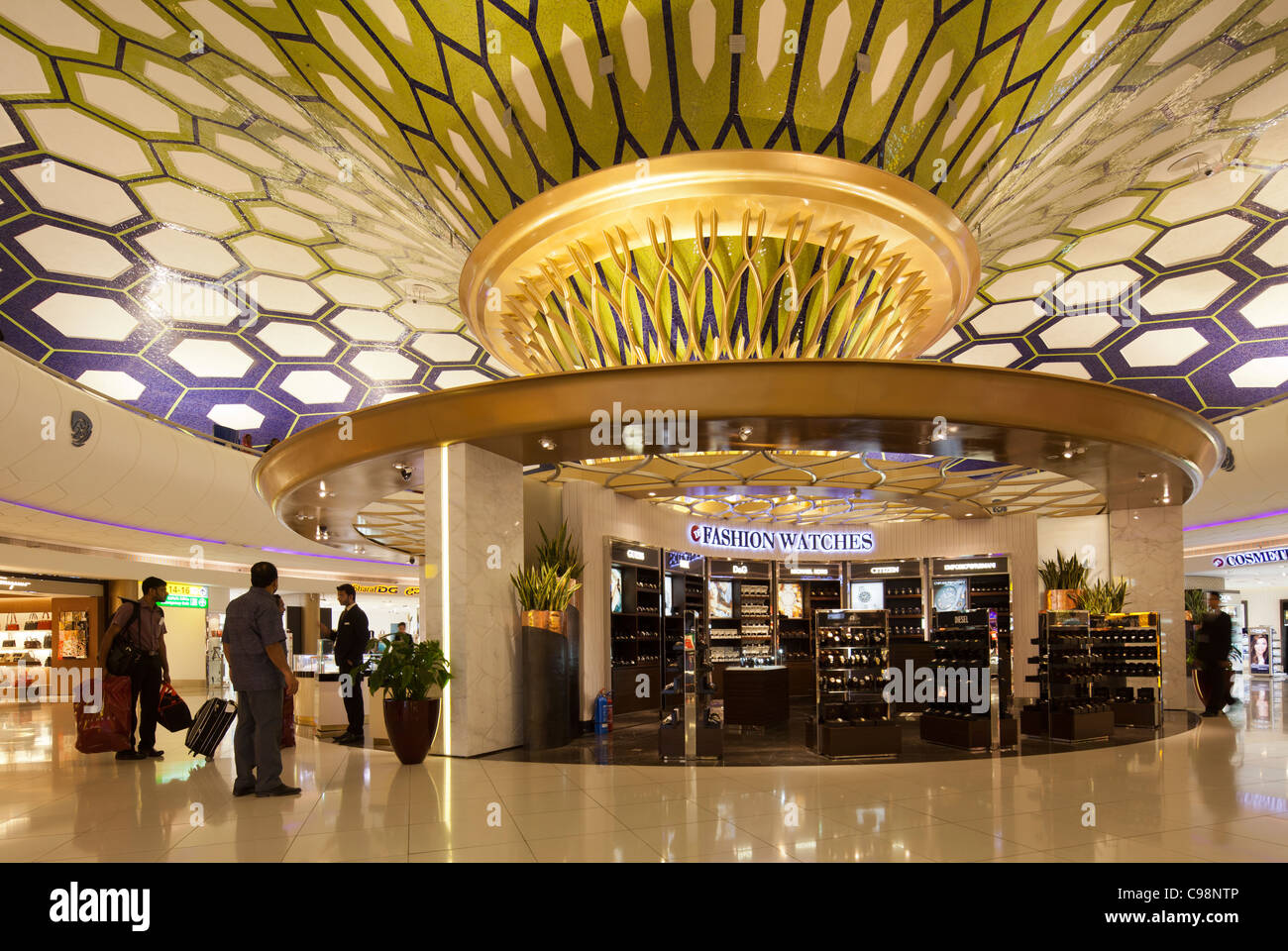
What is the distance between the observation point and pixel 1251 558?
19156 mm

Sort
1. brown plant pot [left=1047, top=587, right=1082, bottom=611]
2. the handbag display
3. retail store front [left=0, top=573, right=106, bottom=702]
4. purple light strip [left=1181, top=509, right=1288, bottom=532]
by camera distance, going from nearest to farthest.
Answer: the handbag display
brown plant pot [left=1047, top=587, right=1082, bottom=611]
purple light strip [left=1181, top=509, right=1288, bottom=532]
retail store front [left=0, top=573, right=106, bottom=702]

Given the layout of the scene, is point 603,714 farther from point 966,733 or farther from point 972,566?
point 972,566

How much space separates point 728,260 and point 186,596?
1863 centimetres

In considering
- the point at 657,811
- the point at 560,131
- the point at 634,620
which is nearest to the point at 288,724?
the point at 657,811

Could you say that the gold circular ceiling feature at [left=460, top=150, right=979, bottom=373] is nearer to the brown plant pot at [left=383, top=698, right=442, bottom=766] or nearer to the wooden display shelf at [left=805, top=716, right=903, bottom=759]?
the wooden display shelf at [left=805, top=716, right=903, bottom=759]

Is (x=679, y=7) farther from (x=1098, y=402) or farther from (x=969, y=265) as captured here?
(x=1098, y=402)

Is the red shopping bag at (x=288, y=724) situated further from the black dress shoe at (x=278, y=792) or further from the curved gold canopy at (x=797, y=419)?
the black dress shoe at (x=278, y=792)

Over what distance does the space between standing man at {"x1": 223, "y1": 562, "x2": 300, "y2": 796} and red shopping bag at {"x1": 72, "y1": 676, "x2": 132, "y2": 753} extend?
2.74 meters

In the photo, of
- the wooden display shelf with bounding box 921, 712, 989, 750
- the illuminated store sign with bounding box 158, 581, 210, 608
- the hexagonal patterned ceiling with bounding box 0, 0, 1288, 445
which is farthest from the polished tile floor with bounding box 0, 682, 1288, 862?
the illuminated store sign with bounding box 158, 581, 210, 608

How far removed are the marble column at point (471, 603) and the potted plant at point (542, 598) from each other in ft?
0.46

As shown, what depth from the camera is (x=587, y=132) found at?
775cm

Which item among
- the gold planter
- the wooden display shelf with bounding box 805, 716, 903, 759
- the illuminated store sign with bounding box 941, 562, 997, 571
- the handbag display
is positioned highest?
the illuminated store sign with bounding box 941, 562, 997, 571

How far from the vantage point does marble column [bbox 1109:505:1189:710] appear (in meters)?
12.8

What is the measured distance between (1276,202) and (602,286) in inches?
329
